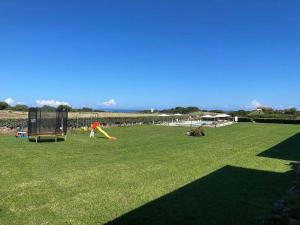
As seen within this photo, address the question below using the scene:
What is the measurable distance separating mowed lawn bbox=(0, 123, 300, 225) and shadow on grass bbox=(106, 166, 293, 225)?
16 mm

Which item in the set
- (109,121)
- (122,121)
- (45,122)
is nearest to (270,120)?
(122,121)

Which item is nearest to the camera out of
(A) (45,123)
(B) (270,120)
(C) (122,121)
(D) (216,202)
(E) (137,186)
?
(D) (216,202)

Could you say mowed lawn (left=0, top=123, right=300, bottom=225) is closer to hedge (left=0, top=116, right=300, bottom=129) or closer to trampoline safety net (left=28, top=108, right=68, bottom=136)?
trampoline safety net (left=28, top=108, right=68, bottom=136)

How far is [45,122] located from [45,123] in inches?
2.3

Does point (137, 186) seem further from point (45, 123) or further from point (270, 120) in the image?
point (270, 120)

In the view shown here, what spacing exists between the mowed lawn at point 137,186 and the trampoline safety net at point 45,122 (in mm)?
3950

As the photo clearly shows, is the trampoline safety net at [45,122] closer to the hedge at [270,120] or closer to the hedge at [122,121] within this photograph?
the hedge at [122,121]

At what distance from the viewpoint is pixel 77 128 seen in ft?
86.4

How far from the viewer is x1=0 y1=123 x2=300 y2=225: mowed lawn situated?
240 inches

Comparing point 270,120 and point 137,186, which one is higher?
point 270,120

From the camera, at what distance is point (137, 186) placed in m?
8.14

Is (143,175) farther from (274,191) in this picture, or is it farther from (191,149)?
(191,149)

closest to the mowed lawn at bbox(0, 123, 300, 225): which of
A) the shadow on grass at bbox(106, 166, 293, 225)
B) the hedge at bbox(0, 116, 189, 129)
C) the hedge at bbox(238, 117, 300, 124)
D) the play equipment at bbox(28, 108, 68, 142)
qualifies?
the shadow on grass at bbox(106, 166, 293, 225)

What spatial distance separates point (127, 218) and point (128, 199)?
111 centimetres
